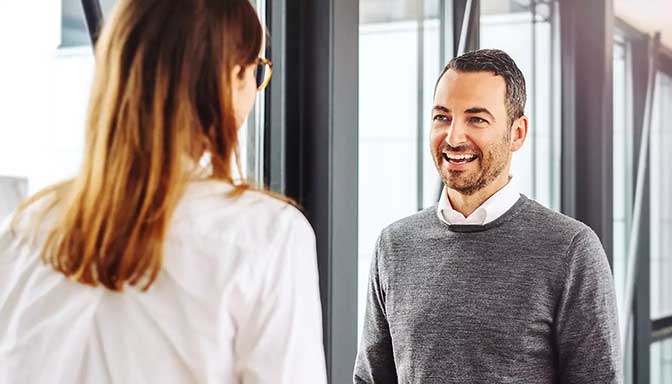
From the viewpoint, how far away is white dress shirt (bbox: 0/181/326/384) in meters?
1.00

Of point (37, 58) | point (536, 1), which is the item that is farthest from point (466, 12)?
point (37, 58)

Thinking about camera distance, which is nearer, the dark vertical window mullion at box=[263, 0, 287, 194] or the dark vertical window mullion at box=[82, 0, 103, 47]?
the dark vertical window mullion at box=[82, 0, 103, 47]

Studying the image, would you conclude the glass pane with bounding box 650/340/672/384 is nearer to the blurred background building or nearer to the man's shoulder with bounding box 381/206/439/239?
the blurred background building

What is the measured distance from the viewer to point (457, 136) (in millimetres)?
1814

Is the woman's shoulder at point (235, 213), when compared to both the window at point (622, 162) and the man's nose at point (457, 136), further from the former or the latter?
the window at point (622, 162)

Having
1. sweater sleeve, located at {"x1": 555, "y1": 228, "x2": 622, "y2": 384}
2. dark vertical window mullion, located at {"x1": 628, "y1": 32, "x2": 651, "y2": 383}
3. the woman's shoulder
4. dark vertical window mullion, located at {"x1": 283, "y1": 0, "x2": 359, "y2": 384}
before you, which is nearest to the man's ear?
sweater sleeve, located at {"x1": 555, "y1": 228, "x2": 622, "y2": 384}

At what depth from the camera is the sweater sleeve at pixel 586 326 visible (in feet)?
5.36

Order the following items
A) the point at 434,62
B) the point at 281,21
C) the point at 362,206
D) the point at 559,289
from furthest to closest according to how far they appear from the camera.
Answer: the point at 434,62 → the point at 362,206 → the point at 281,21 → the point at 559,289

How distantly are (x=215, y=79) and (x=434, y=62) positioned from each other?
1.93m

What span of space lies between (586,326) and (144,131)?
0.94m

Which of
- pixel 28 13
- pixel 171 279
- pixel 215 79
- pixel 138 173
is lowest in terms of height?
pixel 171 279

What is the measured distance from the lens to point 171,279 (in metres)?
1.00

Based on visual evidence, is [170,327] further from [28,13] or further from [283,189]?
[283,189]

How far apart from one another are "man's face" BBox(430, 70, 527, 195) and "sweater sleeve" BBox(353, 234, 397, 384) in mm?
236
